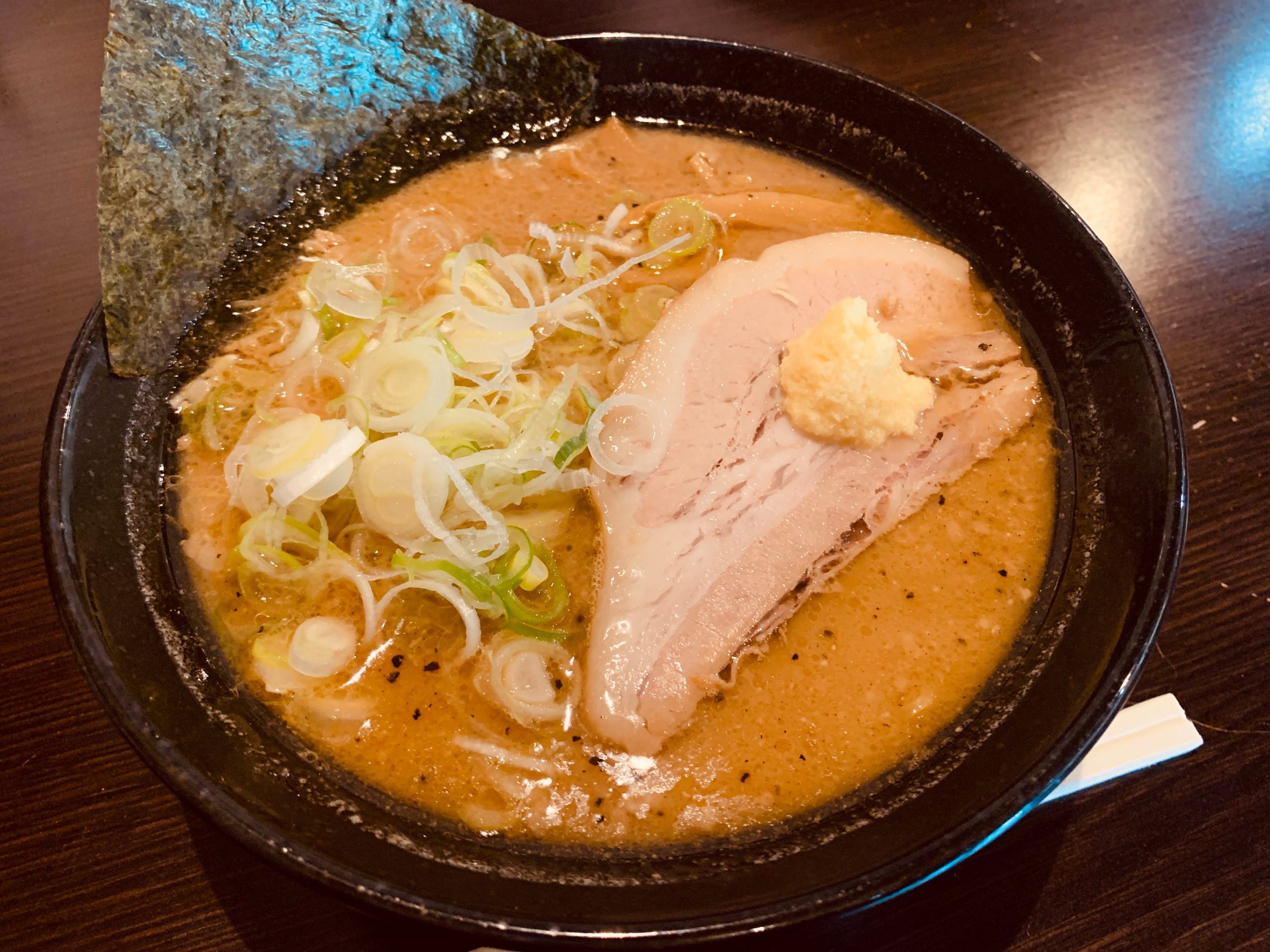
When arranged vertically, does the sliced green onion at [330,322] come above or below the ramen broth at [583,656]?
above

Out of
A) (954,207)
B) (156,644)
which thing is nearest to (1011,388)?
(954,207)

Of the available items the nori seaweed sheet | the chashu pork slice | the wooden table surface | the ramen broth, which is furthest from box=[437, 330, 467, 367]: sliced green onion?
the wooden table surface

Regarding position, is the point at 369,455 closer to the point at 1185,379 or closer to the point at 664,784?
the point at 664,784

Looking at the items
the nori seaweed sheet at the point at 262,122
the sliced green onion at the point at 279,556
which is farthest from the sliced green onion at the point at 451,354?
the nori seaweed sheet at the point at 262,122

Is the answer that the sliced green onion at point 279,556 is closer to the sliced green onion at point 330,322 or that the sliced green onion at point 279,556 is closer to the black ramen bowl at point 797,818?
the black ramen bowl at point 797,818

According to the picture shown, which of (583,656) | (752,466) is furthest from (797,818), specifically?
(752,466)

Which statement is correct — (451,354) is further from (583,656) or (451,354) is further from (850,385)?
(850,385)
